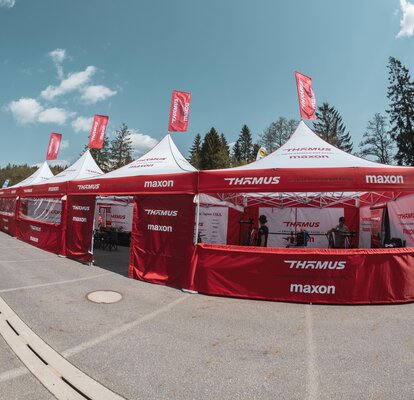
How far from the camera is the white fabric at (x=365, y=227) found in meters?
11.6

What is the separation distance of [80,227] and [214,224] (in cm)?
621

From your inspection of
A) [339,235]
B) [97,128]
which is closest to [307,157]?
[339,235]

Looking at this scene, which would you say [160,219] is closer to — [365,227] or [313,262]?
[313,262]

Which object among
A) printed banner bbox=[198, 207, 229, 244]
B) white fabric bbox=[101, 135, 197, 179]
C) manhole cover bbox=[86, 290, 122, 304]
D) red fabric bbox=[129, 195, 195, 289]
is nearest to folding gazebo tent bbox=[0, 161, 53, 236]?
white fabric bbox=[101, 135, 197, 179]

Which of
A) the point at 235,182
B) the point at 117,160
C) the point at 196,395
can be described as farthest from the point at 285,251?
the point at 117,160

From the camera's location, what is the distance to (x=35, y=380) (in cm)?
289

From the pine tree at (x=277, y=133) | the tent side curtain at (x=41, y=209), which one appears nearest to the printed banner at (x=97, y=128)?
the tent side curtain at (x=41, y=209)

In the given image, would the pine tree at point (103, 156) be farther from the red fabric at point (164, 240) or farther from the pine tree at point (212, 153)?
the red fabric at point (164, 240)

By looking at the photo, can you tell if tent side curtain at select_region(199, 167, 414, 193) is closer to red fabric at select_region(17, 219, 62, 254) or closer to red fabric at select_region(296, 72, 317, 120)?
red fabric at select_region(296, 72, 317, 120)

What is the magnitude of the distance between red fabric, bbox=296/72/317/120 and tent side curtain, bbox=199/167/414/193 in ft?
16.0

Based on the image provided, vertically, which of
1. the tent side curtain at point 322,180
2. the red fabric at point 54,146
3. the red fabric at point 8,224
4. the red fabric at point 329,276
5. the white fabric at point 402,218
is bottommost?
the red fabric at point 8,224

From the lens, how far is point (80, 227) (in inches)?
390

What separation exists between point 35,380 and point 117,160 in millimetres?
53389

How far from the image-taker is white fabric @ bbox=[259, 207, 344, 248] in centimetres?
1226
